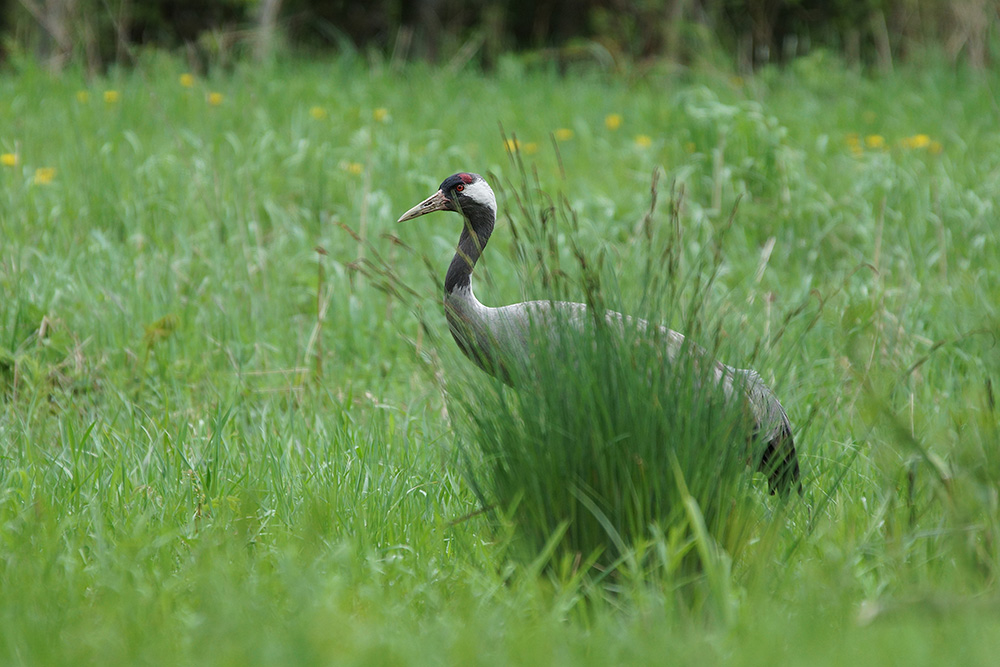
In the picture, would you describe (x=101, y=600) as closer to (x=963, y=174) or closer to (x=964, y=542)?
(x=964, y=542)

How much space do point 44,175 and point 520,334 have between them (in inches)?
156

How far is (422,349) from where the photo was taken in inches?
158

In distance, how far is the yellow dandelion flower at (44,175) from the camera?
5.47 metres

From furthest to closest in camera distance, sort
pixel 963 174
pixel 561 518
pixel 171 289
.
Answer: pixel 963 174, pixel 171 289, pixel 561 518

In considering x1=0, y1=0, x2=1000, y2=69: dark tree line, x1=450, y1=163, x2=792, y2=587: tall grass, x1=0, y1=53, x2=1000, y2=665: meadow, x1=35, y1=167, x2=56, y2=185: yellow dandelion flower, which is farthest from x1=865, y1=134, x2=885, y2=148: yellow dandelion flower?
x1=35, y1=167, x2=56, y2=185: yellow dandelion flower

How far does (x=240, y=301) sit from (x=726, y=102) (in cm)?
429

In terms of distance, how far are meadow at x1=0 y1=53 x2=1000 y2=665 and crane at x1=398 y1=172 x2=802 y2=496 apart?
0.25 feet

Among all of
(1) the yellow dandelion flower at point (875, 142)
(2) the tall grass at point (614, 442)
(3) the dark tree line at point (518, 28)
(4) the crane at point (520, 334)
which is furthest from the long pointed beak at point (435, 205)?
(3) the dark tree line at point (518, 28)

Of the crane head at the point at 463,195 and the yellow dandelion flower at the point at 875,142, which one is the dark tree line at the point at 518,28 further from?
the crane head at the point at 463,195

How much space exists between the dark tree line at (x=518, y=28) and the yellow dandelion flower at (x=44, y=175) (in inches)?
85.0

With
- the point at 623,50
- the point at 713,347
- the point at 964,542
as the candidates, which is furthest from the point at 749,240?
the point at 623,50

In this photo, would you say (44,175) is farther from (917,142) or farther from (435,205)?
(917,142)

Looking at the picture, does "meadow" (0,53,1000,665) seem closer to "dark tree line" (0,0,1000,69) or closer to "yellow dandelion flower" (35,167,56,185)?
"yellow dandelion flower" (35,167,56,185)

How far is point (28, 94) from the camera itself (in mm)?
7047
